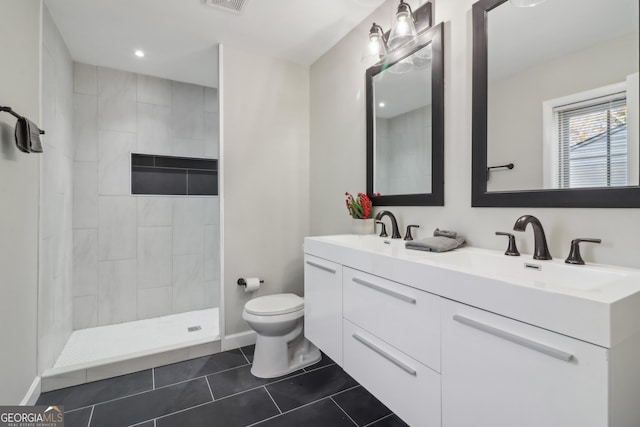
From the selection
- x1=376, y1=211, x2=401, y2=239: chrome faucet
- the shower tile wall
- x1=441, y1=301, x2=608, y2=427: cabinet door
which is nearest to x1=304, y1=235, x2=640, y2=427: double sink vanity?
x1=441, y1=301, x2=608, y2=427: cabinet door

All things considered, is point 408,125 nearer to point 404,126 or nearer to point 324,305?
point 404,126

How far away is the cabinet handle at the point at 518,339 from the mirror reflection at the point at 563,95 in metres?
0.68

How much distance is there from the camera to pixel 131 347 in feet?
7.66

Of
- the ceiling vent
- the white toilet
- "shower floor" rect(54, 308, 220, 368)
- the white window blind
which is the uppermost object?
the ceiling vent

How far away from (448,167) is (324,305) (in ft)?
3.36

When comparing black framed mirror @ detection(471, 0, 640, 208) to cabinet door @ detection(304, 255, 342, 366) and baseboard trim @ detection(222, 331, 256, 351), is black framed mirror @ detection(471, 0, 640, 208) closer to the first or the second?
cabinet door @ detection(304, 255, 342, 366)

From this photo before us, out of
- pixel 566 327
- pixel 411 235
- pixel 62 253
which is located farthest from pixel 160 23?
pixel 566 327

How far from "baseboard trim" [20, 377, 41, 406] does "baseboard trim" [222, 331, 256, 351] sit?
1.09 meters

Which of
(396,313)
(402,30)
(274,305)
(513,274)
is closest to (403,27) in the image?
(402,30)

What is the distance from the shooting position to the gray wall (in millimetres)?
1884

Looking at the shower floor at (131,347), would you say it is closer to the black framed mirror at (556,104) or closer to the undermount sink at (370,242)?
the undermount sink at (370,242)

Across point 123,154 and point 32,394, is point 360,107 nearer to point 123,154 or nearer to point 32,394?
point 123,154

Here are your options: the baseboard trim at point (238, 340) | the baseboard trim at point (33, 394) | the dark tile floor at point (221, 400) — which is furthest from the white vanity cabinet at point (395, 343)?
the baseboard trim at point (33, 394)

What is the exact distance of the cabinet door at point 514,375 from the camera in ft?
2.25
